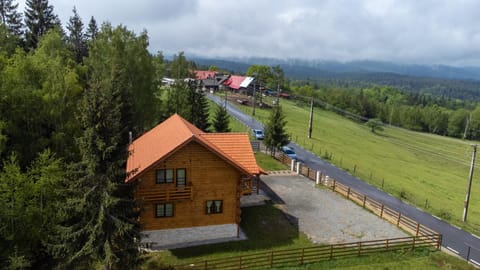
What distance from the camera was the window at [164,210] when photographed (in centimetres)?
2606

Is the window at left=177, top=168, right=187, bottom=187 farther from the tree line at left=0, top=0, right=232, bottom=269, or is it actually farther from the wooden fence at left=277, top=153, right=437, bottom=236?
the wooden fence at left=277, top=153, right=437, bottom=236

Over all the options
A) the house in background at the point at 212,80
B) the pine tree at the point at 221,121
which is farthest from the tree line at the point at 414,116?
the pine tree at the point at 221,121

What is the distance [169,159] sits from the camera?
84.2 ft

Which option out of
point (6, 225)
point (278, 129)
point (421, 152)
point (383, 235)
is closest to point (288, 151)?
point (278, 129)

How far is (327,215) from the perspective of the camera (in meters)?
31.5

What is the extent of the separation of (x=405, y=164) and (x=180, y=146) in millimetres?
53711

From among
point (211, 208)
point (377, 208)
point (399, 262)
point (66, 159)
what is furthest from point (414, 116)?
point (66, 159)

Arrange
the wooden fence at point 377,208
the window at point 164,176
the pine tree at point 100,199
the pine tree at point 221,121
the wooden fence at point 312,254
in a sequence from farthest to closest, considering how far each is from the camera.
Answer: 1. the pine tree at point 221,121
2. the wooden fence at point 377,208
3. the window at point 164,176
4. the wooden fence at point 312,254
5. the pine tree at point 100,199

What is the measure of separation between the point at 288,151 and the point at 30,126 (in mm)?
33930

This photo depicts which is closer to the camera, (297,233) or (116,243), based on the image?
(116,243)

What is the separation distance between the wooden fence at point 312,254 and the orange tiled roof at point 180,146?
6.18 metres

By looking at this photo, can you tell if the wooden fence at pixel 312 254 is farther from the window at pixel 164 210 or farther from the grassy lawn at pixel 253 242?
the window at pixel 164 210

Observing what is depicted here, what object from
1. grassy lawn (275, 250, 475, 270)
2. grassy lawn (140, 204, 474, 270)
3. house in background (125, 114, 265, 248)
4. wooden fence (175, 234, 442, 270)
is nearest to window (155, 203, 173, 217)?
house in background (125, 114, 265, 248)

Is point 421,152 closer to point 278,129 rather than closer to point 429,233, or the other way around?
point 278,129
